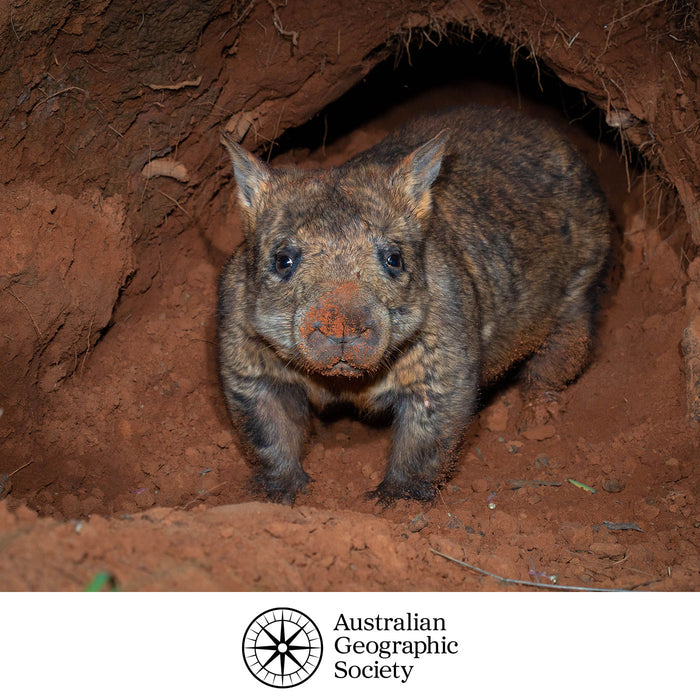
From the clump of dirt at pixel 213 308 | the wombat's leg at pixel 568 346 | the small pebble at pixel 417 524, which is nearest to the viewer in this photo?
the small pebble at pixel 417 524

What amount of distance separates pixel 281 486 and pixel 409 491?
0.75m

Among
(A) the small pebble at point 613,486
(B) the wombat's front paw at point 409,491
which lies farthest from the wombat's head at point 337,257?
(A) the small pebble at point 613,486

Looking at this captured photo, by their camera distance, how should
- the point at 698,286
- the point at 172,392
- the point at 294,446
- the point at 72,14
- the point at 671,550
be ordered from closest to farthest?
the point at 671,550 → the point at 72,14 → the point at 294,446 → the point at 698,286 → the point at 172,392

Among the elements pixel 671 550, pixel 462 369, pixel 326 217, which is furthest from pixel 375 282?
pixel 671 550

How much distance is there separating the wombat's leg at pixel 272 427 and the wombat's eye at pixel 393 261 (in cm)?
100

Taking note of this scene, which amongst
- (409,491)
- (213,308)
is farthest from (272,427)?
(213,308)

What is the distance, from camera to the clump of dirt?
402 centimetres

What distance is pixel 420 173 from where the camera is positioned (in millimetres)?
4141

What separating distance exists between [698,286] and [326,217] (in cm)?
256

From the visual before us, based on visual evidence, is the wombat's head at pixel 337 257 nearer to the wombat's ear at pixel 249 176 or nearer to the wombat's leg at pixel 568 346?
the wombat's ear at pixel 249 176

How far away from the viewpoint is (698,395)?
15.2 feet

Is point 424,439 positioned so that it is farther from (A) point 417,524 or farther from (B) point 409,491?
(A) point 417,524

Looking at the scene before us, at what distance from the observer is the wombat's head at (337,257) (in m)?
3.47

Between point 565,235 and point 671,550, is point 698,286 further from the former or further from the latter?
point 671,550
